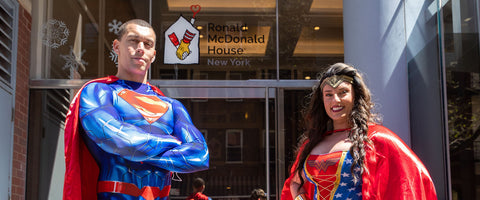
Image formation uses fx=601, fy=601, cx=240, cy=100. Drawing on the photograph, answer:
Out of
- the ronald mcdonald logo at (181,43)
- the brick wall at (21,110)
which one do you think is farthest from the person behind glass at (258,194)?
the brick wall at (21,110)

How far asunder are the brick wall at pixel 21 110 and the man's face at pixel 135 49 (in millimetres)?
4844

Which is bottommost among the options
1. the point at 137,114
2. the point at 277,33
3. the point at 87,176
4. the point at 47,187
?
the point at 47,187

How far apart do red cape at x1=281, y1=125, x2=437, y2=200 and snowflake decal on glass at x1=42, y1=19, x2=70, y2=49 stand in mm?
5812

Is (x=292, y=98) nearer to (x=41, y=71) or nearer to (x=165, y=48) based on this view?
(x=165, y=48)

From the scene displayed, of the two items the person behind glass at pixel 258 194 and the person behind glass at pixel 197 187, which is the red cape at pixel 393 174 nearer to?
the person behind glass at pixel 197 187

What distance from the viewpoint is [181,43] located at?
843 centimetres

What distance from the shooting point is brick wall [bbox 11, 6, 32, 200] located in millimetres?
7711

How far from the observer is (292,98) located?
837cm

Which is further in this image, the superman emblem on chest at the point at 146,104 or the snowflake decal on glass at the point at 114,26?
the snowflake decal on glass at the point at 114,26

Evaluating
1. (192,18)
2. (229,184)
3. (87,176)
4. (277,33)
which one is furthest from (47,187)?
(87,176)

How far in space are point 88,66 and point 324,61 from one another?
328 cm

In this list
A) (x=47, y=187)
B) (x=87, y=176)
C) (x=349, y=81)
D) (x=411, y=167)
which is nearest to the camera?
(x=87, y=176)

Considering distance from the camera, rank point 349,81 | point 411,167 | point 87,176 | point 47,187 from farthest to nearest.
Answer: point 47,187 < point 349,81 < point 411,167 < point 87,176

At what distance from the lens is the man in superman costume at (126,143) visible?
114 inches
